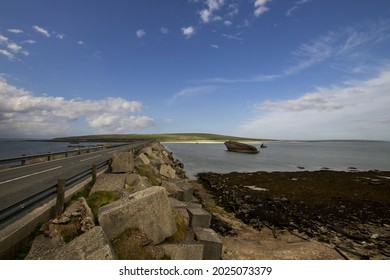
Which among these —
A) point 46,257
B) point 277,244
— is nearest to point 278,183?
point 277,244

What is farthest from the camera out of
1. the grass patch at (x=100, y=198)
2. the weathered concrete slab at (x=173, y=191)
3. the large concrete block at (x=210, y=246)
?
the weathered concrete slab at (x=173, y=191)

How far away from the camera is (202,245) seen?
6.01m

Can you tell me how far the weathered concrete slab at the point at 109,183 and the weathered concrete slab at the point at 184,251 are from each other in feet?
11.7

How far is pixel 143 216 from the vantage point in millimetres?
5723

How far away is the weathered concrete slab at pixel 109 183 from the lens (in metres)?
8.37

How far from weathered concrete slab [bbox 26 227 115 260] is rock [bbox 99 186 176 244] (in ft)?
1.76

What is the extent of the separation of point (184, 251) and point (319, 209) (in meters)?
12.0

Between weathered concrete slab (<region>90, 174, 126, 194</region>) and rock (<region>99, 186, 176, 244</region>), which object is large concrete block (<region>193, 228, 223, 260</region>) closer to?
rock (<region>99, 186, 176, 244</region>)

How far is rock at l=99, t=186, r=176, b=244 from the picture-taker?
544cm

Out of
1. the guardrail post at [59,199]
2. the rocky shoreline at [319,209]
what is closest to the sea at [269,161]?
the rocky shoreline at [319,209]

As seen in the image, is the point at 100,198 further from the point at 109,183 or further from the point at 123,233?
the point at 123,233

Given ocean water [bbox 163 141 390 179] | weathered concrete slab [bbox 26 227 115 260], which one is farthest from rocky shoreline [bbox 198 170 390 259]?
ocean water [bbox 163 141 390 179]

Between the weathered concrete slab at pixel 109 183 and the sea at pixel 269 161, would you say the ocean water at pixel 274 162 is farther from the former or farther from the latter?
the weathered concrete slab at pixel 109 183
